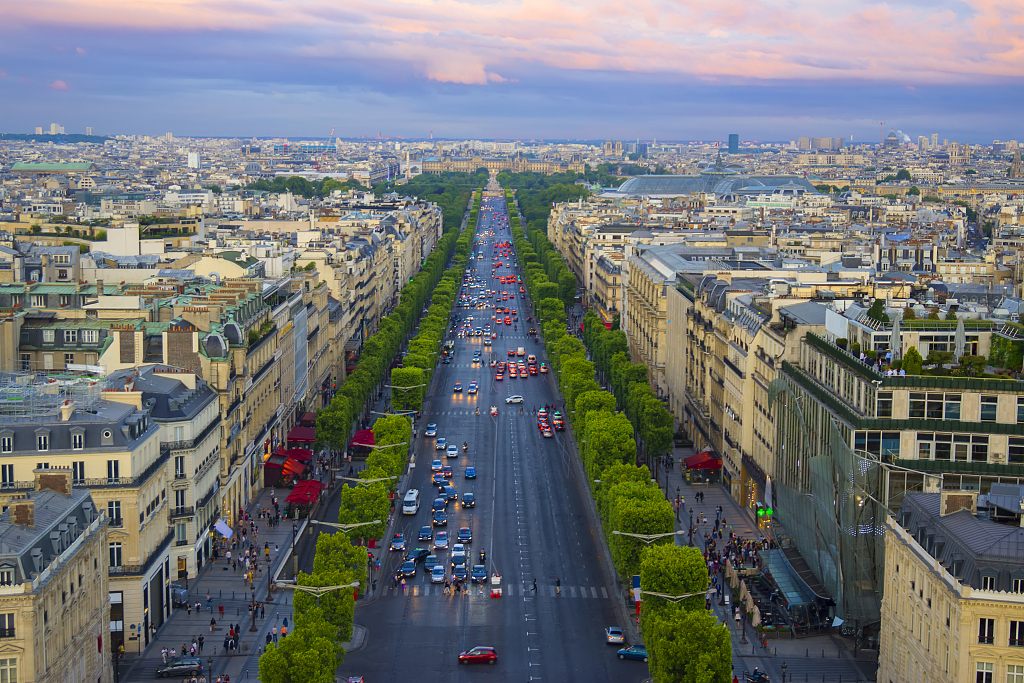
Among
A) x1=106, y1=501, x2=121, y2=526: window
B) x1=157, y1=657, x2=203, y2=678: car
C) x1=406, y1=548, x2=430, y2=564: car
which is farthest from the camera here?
x1=406, y1=548, x2=430, y2=564: car

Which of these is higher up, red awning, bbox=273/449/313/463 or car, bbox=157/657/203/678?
red awning, bbox=273/449/313/463

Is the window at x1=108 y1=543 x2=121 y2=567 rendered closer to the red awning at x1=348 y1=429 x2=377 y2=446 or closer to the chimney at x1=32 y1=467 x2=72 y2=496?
the chimney at x1=32 y1=467 x2=72 y2=496

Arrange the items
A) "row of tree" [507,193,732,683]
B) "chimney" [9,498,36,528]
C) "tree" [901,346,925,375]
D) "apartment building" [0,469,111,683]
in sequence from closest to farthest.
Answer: "apartment building" [0,469,111,683]
"chimney" [9,498,36,528]
"row of tree" [507,193,732,683]
"tree" [901,346,925,375]

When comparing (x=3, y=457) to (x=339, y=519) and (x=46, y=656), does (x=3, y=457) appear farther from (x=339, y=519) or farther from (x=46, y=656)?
(x=339, y=519)

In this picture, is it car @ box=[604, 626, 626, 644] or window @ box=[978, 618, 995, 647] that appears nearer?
window @ box=[978, 618, 995, 647]

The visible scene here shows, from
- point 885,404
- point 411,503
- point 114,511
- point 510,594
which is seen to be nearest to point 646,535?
point 510,594

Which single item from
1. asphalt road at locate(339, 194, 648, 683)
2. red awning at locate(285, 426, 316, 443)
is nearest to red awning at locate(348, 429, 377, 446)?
red awning at locate(285, 426, 316, 443)

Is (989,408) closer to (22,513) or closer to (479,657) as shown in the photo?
(479,657)
